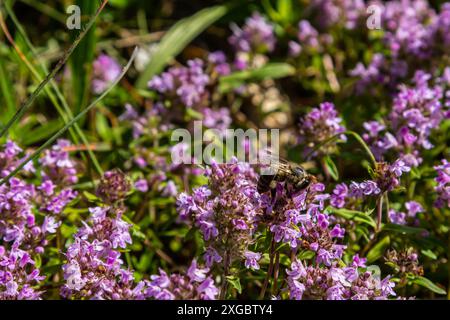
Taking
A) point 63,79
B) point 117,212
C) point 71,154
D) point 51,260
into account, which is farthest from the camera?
point 63,79

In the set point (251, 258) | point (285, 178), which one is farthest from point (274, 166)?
point (251, 258)

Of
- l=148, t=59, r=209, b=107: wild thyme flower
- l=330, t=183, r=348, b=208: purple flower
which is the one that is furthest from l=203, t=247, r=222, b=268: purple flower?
l=148, t=59, r=209, b=107: wild thyme flower

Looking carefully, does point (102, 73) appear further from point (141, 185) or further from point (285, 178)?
point (285, 178)

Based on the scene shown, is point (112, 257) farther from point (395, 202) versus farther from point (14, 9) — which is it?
point (14, 9)

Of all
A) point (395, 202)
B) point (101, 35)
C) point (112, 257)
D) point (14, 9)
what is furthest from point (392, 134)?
point (14, 9)

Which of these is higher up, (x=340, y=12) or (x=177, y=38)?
(x=340, y=12)

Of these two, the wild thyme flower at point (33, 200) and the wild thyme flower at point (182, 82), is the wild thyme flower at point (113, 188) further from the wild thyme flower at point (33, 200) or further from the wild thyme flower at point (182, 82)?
the wild thyme flower at point (182, 82)

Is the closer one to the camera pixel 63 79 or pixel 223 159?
pixel 223 159

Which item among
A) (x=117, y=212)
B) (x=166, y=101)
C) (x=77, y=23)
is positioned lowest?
(x=117, y=212)
